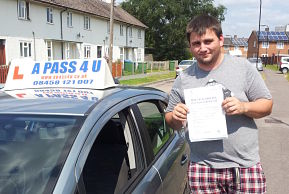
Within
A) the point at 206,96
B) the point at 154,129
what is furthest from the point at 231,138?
the point at 154,129

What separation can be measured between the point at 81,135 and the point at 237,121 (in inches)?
40.4

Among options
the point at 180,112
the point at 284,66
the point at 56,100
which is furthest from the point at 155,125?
the point at 284,66

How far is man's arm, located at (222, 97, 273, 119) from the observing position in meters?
2.02

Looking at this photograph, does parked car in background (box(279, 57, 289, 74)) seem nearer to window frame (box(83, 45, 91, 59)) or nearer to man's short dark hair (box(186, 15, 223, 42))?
window frame (box(83, 45, 91, 59))

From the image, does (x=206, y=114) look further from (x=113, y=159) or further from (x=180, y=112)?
(x=113, y=159)

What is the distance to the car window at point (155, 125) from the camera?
2.73 meters

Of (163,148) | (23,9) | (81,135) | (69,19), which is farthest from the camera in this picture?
(69,19)

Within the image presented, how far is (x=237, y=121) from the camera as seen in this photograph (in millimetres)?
2168

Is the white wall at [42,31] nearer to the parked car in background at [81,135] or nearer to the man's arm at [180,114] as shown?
the parked car in background at [81,135]

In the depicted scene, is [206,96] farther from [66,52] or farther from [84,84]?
[66,52]

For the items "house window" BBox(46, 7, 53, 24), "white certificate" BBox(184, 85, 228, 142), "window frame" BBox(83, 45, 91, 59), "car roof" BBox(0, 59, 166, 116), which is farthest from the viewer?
"window frame" BBox(83, 45, 91, 59)

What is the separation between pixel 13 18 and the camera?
21.6 metres

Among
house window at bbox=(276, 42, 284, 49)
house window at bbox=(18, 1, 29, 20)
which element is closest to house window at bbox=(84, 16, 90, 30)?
house window at bbox=(18, 1, 29, 20)

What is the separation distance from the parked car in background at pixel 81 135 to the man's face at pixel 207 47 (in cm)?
61
